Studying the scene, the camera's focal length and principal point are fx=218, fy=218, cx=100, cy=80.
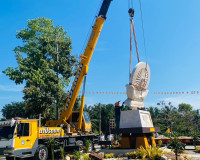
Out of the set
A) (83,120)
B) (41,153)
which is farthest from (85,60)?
(41,153)

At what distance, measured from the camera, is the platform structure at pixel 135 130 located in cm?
1199

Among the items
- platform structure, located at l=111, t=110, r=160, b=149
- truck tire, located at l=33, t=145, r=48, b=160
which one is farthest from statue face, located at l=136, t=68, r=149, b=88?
truck tire, located at l=33, t=145, r=48, b=160

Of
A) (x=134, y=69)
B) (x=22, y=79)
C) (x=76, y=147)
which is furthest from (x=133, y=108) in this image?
(x=22, y=79)

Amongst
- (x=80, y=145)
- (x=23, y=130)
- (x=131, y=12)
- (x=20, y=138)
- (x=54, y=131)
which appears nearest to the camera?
(x=20, y=138)

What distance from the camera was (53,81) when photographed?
884 inches

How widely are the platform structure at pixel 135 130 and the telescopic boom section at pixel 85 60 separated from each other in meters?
→ 5.17

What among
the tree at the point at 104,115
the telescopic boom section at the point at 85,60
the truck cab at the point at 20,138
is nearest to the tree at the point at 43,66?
the telescopic boom section at the point at 85,60

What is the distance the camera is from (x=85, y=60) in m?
17.3

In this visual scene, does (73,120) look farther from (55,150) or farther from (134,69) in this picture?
(134,69)

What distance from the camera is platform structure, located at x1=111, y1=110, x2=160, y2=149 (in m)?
12.0

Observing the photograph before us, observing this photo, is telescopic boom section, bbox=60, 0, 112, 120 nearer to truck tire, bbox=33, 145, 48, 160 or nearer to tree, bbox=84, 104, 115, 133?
truck tire, bbox=33, 145, 48, 160

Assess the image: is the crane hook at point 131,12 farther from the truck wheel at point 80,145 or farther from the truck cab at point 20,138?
the truck wheel at point 80,145

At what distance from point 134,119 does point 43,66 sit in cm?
1329

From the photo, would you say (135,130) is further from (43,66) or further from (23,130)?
(43,66)
